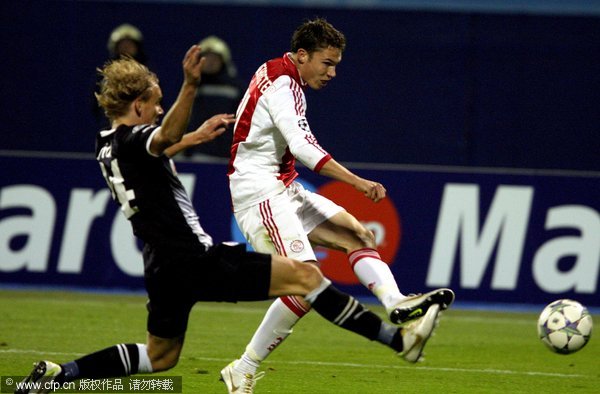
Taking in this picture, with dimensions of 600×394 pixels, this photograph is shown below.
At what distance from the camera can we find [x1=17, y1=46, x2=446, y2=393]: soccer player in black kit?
655 centimetres

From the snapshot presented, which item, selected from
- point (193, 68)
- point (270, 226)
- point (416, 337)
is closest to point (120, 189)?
point (193, 68)

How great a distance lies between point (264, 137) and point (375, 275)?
107cm

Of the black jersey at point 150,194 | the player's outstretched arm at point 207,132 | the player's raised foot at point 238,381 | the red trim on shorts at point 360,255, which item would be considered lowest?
the player's raised foot at point 238,381

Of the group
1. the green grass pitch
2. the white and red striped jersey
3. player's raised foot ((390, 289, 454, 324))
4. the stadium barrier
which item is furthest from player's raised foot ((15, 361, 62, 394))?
the stadium barrier

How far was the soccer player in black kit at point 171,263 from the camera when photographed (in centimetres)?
655

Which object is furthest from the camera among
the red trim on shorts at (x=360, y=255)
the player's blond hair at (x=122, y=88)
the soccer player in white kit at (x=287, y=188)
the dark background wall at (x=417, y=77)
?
the dark background wall at (x=417, y=77)

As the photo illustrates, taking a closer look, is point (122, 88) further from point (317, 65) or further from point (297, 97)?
point (317, 65)

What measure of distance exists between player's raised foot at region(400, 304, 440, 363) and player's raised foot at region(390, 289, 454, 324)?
27 cm

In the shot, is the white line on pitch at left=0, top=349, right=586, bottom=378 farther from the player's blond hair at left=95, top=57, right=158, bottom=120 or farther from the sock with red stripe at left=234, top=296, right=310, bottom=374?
the player's blond hair at left=95, top=57, right=158, bottom=120

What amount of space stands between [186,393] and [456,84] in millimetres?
10141

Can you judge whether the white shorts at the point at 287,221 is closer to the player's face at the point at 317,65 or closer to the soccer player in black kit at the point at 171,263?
the player's face at the point at 317,65

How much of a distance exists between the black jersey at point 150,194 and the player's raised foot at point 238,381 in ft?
4.07

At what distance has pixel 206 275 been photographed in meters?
6.55

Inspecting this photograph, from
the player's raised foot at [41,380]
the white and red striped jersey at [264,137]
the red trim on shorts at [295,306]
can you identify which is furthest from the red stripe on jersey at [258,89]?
the player's raised foot at [41,380]
